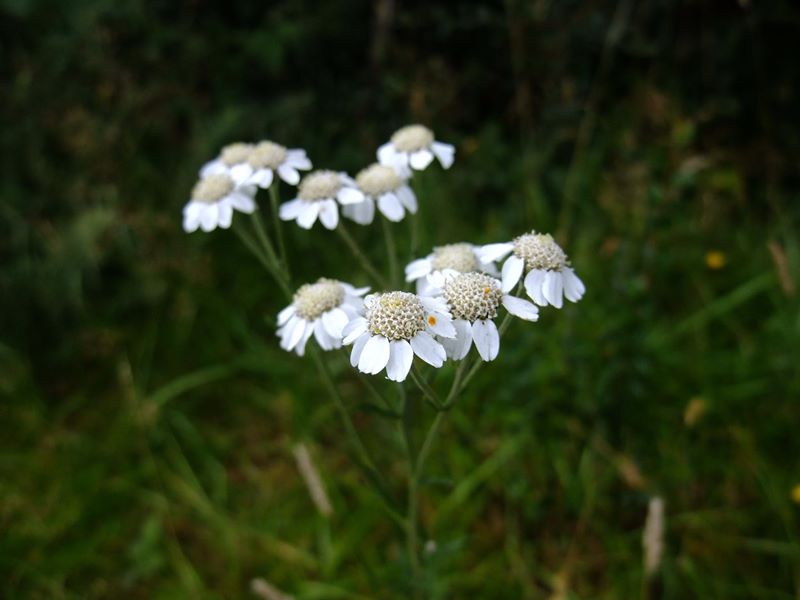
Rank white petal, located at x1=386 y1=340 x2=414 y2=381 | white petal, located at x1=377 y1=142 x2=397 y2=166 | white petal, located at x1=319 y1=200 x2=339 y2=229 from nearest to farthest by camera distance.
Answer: white petal, located at x1=386 y1=340 x2=414 y2=381, white petal, located at x1=319 y1=200 x2=339 y2=229, white petal, located at x1=377 y1=142 x2=397 y2=166

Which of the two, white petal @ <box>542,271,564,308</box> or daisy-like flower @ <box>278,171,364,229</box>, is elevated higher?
daisy-like flower @ <box>278,171,364,229</box>

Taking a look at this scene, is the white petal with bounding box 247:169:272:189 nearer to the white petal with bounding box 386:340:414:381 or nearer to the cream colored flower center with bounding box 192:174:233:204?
the cream colored flower center with bounding box 192:174:233:204

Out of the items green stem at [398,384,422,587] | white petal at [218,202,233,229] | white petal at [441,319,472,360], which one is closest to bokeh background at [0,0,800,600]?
green stem at [398,384,422,587]

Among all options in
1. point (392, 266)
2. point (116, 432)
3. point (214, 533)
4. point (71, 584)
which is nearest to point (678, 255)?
point (392, 266)

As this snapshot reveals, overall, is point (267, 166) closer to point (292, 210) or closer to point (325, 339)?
point (292, 210)

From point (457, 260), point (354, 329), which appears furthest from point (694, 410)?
point (354, 329)

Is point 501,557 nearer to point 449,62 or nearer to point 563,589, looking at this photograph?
point 563,589

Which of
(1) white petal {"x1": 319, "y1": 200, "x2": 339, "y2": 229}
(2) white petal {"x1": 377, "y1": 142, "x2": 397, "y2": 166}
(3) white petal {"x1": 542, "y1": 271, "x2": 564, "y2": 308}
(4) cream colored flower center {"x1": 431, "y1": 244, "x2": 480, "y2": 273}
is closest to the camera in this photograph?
(3) white petal {"x1": 542, "y1": 271, "x2": 564, "y2": 308}
